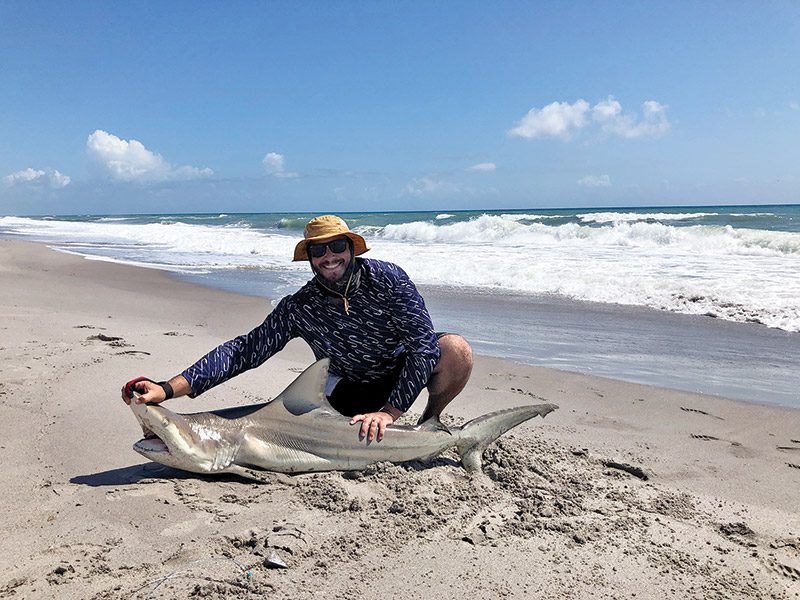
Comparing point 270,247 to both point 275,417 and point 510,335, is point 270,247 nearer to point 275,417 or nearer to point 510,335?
point 510,335

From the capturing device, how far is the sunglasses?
327 centimetres

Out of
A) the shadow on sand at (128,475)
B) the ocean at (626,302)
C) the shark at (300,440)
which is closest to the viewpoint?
the shark at (300,440)

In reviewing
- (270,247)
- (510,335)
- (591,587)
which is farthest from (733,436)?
(270,247)

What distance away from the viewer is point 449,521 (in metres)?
2.94

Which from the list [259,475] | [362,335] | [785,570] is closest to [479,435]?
[362,335]

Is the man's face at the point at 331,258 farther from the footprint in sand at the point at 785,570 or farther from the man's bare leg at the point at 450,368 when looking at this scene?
the footprint in sand at the point at 785,570

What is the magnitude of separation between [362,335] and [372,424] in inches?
19.0

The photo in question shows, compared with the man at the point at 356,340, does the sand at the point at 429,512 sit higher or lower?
lower

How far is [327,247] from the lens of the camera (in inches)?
129

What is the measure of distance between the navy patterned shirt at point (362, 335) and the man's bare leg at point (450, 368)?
0.10m

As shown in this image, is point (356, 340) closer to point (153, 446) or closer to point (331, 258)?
point (331, 258)

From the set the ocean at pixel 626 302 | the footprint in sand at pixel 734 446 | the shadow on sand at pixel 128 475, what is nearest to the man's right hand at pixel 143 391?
the shadow on sand at pixel 128 475

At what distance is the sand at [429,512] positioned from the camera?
2.45 meters

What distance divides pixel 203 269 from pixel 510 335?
996cm
